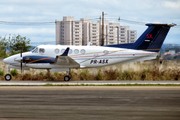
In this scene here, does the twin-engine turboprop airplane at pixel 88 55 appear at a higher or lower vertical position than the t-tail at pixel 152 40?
lower

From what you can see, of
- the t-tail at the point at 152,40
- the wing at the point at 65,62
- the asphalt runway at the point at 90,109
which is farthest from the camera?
the t-tail at the point at 152,40

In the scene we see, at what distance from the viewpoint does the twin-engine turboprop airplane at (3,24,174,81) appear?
24.6 meters

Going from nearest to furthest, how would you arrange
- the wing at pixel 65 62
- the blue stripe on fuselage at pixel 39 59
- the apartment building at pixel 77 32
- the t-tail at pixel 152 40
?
1. the wing at pixel 65 62
2. the blue stripe on fuselage at pixel 39 59
3. the t-tail at pixel 152 40
4. the apartment building at pixel 77 32

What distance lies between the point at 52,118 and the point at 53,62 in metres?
15.9

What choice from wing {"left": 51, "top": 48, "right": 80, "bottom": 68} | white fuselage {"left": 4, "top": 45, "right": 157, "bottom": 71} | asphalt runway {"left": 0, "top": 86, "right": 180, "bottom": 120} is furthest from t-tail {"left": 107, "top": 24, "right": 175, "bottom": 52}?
asphalt runway {"left": 0, "top": 86, "right": 180, "bottom": 120}

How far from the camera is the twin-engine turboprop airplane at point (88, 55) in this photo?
80.7ft

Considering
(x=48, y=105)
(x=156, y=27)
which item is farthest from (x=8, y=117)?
(x=156, y=27)

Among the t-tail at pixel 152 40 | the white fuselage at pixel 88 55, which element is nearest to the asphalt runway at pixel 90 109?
the white fuselage at pixel 88 55

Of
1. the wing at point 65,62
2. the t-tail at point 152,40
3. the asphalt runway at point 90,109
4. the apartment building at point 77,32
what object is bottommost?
the asphalt runway at point 90,109

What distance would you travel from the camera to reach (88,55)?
83.5 feet

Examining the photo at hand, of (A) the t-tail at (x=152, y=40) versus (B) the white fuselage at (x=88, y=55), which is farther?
(A) the t-tail at (x=152, y=40)

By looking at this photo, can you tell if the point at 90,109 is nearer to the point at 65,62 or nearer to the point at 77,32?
the point at 65,62

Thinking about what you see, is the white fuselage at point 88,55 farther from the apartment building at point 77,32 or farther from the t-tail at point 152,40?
the apartment building at point 77,32

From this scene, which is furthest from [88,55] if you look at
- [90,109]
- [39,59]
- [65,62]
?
[90,109]
